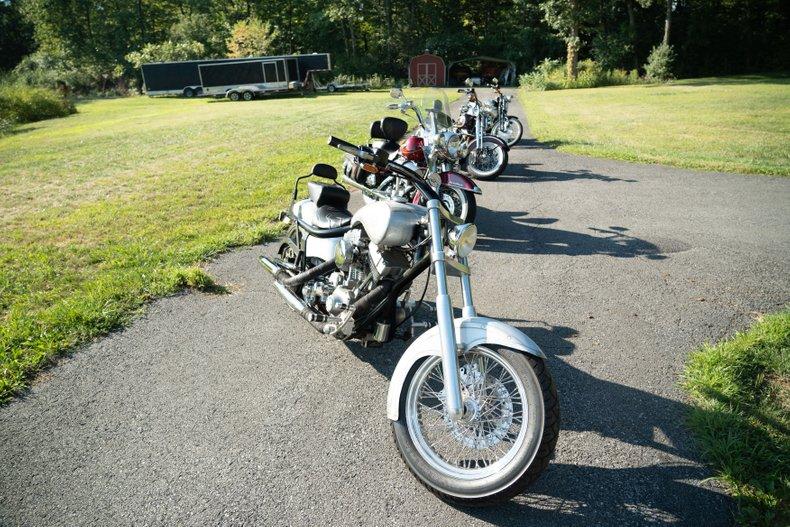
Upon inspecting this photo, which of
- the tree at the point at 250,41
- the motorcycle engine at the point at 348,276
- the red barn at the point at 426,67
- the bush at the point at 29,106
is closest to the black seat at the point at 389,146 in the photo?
the motorcycle engine at the point at 348,276

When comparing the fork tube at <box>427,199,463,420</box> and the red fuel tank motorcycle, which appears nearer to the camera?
the fork tube at <box>427,199,463,420</box>

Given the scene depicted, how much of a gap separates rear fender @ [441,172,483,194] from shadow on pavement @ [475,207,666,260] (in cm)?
116

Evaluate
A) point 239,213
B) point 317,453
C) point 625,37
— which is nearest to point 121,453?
point 317,453

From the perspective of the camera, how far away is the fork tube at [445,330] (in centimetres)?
230

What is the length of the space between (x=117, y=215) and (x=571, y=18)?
39487mm

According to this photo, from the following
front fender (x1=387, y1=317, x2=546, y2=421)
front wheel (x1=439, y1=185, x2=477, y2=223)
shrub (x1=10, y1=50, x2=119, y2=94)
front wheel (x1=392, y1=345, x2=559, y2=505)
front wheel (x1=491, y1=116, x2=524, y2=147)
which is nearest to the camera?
front wheel (x1=392, y1=345, x2=559, y2=505)

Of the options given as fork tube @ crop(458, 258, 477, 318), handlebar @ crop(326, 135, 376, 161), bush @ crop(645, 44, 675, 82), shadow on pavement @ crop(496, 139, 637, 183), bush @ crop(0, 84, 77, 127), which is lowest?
shadow on pavement @ crop(496, 139, 637, 183)

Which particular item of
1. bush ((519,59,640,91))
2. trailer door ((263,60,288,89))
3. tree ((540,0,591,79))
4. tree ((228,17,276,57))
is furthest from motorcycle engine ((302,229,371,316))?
tree ((228,17,276,57))

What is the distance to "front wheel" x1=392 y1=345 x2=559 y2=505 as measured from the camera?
7.42 ft

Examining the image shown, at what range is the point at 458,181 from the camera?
5.09m

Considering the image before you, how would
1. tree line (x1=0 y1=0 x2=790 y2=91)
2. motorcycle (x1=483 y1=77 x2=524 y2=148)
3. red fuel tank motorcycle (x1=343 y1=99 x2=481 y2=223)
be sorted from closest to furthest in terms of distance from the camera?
1. red fuel tank motorcycle (x1=343 y1=99 x2=481 y2=223)
2. motorcycle (x1=483 y1=77 x2=524 y2=148)
3. tree line (x1=0 y1=0 x2=790 y2=91)

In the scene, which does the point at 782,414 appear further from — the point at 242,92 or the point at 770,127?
the point at 242,92

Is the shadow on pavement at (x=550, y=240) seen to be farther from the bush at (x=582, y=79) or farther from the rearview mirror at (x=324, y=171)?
the bush at (x=582, y=79)

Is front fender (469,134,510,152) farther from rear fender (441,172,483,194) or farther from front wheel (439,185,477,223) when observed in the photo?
rear fender (441,172,483,194)
